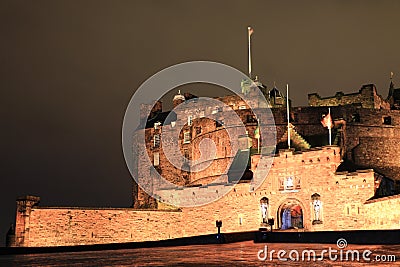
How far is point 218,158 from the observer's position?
45.1 meters

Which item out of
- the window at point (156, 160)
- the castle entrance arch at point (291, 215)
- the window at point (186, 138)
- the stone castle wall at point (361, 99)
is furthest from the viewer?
the window at point (156, 160)

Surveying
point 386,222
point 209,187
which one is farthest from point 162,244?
point 209,187

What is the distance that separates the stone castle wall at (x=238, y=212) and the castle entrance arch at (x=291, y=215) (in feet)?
0.49

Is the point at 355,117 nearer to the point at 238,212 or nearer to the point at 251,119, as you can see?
the point at 251,119

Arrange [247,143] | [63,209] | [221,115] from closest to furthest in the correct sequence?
[63,209] < [247,143] < [221,115]

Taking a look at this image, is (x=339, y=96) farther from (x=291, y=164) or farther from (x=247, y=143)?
(x=291, y=164)

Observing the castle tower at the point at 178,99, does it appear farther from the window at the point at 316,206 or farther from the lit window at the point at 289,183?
the window at the point at 316,206

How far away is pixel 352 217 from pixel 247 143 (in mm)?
13904

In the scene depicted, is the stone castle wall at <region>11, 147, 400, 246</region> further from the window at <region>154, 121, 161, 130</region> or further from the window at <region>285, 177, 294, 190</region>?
the window at <region>154, 121, 161, 130</region>

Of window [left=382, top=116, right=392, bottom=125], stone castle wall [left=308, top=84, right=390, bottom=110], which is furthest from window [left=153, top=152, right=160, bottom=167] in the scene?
window [left=382, top=116, right=392, bottom=125]

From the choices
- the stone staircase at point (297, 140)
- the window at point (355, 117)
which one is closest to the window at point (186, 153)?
the stone staircase at point (297, 140)

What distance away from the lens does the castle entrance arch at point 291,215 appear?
110 ft

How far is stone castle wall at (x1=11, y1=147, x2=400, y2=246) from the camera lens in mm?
30938

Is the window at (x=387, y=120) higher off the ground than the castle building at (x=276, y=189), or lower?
higher
